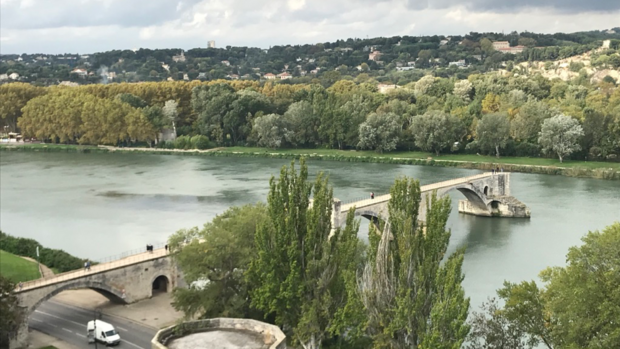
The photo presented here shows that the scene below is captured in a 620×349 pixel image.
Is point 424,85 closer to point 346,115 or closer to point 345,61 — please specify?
point 346,115

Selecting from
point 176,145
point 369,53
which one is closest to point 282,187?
point 176,145

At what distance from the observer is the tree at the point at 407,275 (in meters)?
16.6

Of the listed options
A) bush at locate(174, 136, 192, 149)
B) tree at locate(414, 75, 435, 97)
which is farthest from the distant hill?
bush at locate(174, 136, 192, 149)

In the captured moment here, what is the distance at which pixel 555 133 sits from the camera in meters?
59.7

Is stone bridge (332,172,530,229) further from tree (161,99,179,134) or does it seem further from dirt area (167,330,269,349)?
tree (161,99,179,134)

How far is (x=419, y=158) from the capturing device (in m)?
65.4

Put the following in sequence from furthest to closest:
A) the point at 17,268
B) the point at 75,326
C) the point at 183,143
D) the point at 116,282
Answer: the point at 183,143 < the point at 17,268 < the point at 116,282 < the point at 75,326

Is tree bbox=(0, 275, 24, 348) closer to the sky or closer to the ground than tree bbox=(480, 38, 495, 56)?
closer to the ground

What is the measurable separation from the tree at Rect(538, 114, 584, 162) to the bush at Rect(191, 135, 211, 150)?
1370 inches

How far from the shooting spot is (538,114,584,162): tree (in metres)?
59.2

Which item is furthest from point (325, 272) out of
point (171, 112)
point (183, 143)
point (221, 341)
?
point (171, 112)

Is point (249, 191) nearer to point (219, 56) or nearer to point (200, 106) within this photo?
point (200, 106)

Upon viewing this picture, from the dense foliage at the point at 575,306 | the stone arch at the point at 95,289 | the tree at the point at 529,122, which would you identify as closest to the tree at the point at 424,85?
the tree at the point at 529,122

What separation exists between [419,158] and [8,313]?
162 feet
